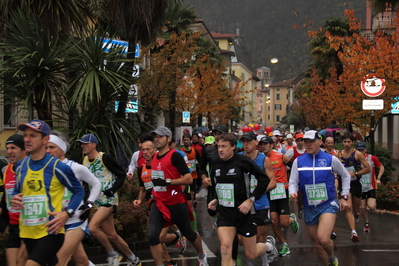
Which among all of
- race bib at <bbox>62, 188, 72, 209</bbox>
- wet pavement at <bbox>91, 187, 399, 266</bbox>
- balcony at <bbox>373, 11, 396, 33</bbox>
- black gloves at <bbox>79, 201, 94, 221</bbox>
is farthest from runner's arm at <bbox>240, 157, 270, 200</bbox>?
balcony at <bbox>373, 11, 396, 33</bbox>

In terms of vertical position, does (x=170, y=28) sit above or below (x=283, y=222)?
above

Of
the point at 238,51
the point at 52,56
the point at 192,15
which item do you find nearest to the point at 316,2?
the point at 238,51

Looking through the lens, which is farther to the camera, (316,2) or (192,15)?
(316,2)

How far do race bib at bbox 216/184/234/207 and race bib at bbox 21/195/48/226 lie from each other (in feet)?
7.87

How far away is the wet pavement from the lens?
826 cm

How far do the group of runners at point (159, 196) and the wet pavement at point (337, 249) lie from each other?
0.34 m

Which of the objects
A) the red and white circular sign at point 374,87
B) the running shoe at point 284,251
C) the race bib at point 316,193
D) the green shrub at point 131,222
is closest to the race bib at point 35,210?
the race bib at point 316,193

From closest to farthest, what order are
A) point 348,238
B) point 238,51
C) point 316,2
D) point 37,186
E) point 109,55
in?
point 37,186 < point 348,238 < point 109,55 < point 238,51 < point 316,2

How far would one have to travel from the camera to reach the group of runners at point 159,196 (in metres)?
4.66

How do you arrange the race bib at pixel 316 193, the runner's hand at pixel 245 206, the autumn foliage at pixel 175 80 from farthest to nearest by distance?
the autumn foliage at pixel 175 80 → the race bib at pixel 316 193 → the runner's hand at pixel 245 206

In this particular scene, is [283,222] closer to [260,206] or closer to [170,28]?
[260,206]

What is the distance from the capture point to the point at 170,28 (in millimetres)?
30391

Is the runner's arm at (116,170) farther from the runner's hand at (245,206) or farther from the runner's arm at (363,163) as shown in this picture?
the runner's arm at (363,163)

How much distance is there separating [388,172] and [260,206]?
35.4ft
